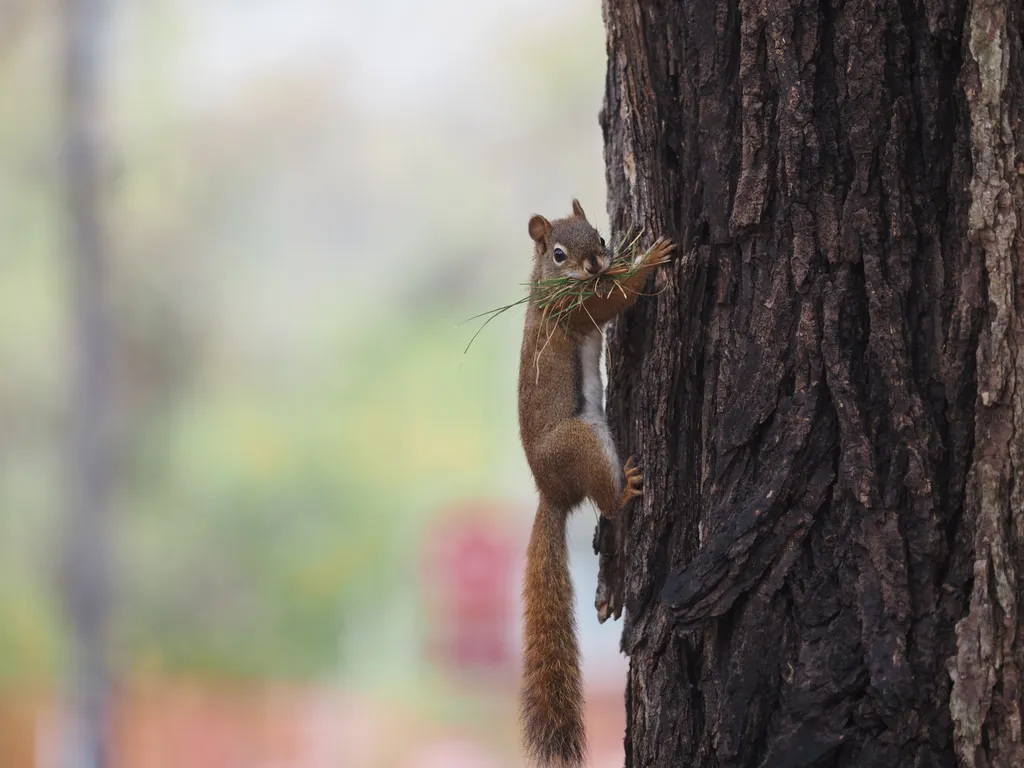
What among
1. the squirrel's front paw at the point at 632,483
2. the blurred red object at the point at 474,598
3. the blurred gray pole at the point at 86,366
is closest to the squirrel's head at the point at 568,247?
the squirrel's front paw at the point at 632,483

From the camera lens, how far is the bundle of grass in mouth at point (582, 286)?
2.18 m

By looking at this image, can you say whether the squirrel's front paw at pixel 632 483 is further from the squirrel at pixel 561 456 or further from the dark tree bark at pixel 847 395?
the dark tree bark at pixel 847 395

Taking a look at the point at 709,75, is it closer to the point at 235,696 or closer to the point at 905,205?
the point at 905,205

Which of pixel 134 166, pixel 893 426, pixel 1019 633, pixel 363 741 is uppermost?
pixel 134 166

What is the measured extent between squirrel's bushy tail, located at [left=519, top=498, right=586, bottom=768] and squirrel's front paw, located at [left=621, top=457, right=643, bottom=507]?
12.1 inches

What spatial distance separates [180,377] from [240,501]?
3.62 ft

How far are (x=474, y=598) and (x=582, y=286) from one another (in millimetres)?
3630

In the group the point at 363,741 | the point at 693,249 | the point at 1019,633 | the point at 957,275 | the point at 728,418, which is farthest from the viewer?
the point at 363,741

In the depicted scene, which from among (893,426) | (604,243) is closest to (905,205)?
(893,426)

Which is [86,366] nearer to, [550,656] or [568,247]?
[568,247]

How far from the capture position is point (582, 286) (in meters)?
2.54

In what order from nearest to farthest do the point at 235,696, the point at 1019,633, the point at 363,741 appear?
the point at 1019,633 → the point at 363,741 → the point at 235,696

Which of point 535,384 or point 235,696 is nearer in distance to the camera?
point 535,384

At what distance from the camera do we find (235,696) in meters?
6.37
